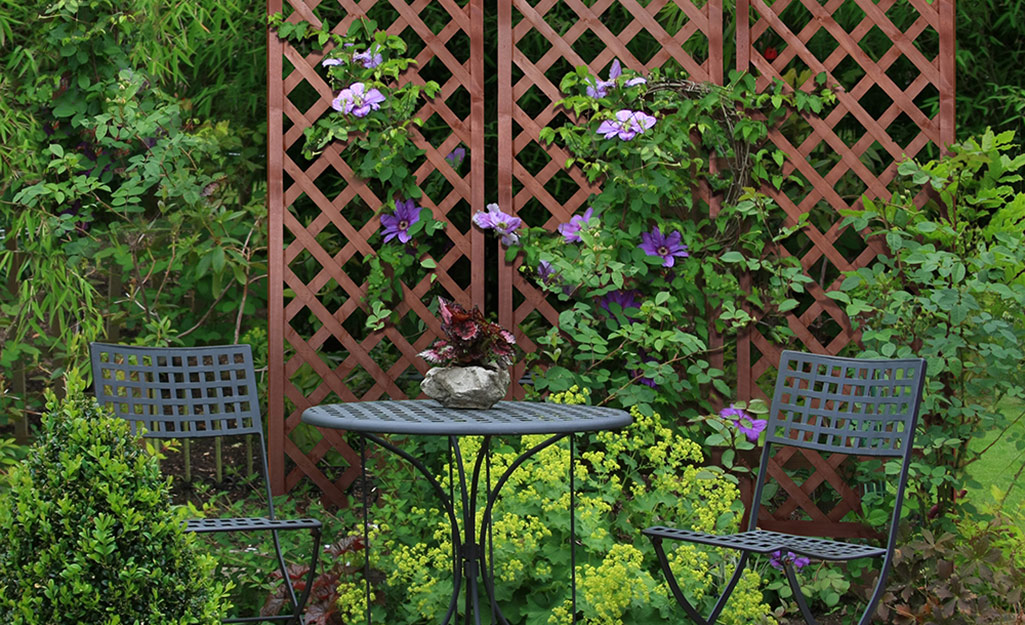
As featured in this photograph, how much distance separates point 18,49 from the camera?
3605 millimetres

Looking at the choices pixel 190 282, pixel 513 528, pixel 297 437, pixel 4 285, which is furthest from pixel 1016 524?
pixel 4 285

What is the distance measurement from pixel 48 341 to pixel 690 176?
2187 millimetres

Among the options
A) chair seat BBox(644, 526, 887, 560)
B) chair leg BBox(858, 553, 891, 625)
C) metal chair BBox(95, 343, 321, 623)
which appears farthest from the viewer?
metal chair BBox(95, 343, 321, 623)

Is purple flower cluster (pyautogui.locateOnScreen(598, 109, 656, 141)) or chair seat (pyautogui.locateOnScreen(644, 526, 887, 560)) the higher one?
purple flower cluster (pyautogui.locateOnScreen(598, 109, 656, 141))

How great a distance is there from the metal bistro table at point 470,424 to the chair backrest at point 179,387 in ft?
1.67

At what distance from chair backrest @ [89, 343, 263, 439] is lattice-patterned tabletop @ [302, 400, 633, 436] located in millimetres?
492

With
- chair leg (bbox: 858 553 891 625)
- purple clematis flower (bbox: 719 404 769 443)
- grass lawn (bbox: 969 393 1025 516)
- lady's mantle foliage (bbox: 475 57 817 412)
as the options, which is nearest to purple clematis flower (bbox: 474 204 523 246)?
lady's mantle foliage (bbox: 475 57 817 412)

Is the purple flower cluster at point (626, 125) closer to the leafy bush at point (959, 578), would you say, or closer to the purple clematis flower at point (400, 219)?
the purple clematis flower at point (400, 219)

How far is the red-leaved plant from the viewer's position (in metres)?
2.64

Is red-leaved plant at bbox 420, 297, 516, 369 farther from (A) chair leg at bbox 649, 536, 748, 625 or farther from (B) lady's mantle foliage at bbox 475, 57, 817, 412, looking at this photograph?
(B) lady's mantle foliage at bbox 475, 57, 817, 412

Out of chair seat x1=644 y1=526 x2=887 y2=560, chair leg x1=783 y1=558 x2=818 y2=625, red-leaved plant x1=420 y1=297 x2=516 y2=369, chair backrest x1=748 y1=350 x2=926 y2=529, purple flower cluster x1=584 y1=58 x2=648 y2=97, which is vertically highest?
purple flower cluster x1=584 y1=58 x2=648 y2=97

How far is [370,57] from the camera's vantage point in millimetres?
3510

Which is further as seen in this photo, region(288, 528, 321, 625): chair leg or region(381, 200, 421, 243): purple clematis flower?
region(381, 200, 421, 243): purple clematis flower

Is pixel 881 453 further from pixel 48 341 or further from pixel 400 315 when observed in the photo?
pixel 48 341
